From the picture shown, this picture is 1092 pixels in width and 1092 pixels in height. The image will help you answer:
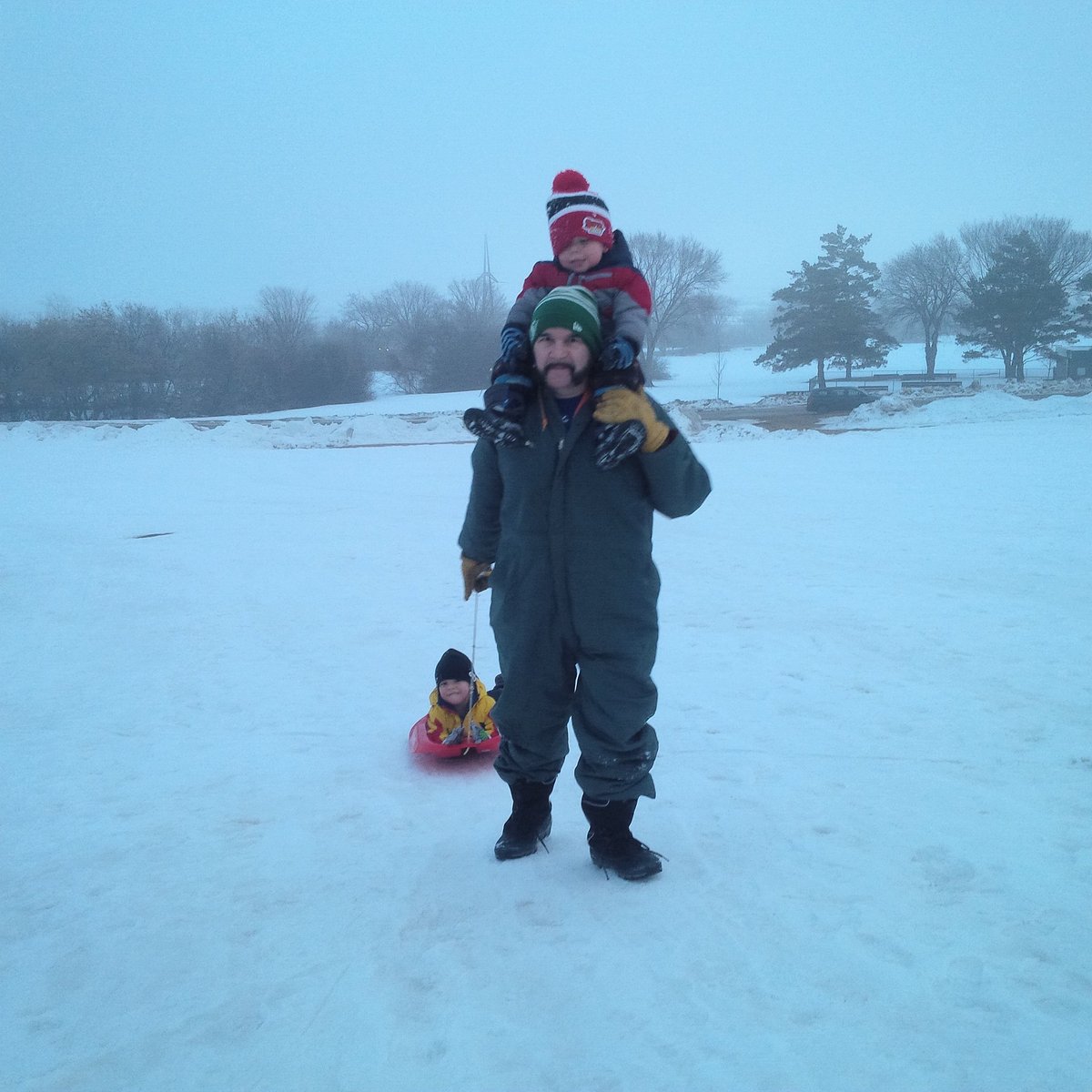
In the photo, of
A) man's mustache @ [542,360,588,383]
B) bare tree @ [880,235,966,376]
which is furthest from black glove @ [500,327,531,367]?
bare tree @ [880,235,966,376]

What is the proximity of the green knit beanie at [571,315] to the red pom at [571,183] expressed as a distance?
0.52 meters

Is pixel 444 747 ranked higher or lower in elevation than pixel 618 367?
lower

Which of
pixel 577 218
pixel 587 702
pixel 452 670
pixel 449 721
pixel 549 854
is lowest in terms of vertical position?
pixel 549 854

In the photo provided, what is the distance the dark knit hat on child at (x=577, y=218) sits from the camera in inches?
96.9

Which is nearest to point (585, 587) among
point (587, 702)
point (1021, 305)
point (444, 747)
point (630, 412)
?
point (587, 702)

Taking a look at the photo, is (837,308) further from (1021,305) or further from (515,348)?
(515,348)

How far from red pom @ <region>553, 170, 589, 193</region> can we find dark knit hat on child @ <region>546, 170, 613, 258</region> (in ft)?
0.09

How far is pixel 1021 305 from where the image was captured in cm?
3497

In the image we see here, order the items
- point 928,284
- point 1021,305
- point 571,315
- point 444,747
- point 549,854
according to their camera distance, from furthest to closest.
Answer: point 928,284 < point 1021,305 < point 444,747 < point 549,854 < point 571,315

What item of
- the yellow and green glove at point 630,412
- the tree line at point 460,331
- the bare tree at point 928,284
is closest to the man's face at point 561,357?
the yellow and green glove at point 630,412

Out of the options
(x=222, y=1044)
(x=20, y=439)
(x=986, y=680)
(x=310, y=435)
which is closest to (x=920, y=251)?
(x=310, y=435)

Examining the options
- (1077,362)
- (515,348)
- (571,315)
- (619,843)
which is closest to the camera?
(571,315)

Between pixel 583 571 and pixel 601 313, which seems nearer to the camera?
pixel 583 571

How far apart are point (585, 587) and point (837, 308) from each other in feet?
135
